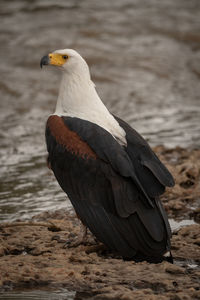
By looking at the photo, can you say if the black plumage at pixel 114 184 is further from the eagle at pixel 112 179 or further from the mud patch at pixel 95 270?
the mud patch at pixel 95 270

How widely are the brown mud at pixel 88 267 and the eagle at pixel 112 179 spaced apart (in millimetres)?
192

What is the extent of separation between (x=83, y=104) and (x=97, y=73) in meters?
9.19

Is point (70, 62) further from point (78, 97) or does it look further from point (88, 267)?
point (88, 267)

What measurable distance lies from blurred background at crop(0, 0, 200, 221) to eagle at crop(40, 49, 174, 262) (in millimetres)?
1559

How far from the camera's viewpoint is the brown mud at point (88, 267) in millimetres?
4469

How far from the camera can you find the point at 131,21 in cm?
1806

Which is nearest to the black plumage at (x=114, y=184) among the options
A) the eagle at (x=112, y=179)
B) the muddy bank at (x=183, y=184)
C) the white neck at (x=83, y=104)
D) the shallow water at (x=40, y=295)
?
the eagle at (x=112, y=179)

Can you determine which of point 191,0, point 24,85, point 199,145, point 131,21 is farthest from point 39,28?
point 199,145

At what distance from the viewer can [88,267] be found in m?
4.78

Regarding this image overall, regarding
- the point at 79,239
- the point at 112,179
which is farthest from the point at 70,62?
the point at 79,239

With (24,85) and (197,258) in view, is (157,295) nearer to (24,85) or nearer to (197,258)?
(197,258)

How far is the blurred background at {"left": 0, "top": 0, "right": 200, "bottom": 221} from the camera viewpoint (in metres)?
8.62

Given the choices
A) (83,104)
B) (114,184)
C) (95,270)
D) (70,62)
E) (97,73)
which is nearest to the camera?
(95,270)

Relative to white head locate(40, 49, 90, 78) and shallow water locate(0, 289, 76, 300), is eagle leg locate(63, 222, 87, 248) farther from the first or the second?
white head locate(40, 49, 90, 78)
